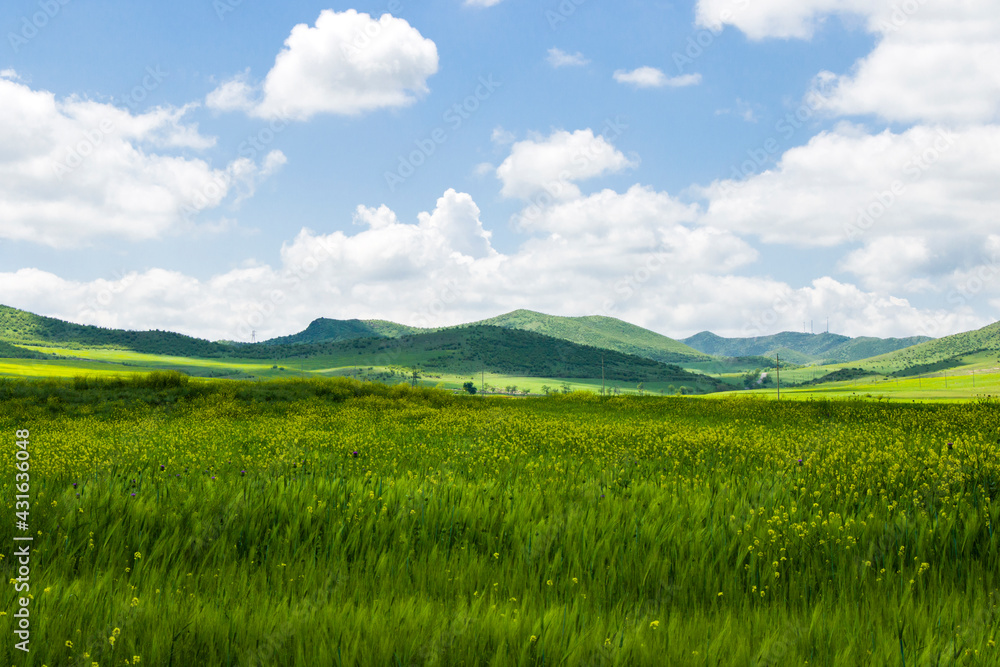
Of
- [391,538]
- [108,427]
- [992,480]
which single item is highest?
[992,480]

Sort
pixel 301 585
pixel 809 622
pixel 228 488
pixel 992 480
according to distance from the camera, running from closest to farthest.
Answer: pixel 809 622 → pixel 301 585 → pixel 228 488 → pixel 992 480

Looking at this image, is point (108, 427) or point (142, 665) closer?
point (142, 665)

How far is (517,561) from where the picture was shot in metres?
4.67

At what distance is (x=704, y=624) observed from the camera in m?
3.39

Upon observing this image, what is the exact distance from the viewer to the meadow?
2945mm

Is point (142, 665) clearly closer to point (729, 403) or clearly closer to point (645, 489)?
point (645, 489)

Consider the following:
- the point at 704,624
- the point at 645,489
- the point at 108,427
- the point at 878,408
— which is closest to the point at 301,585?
the point at 704,624

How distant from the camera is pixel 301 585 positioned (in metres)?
4.12

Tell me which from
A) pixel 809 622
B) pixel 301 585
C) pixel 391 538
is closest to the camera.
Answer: pixel 809 622

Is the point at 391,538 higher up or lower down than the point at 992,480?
lower down

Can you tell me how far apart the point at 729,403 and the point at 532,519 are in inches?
1141

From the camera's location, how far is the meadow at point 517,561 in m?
2.95

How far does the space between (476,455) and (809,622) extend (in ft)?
24.9

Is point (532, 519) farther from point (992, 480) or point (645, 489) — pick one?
point (992, 480)
